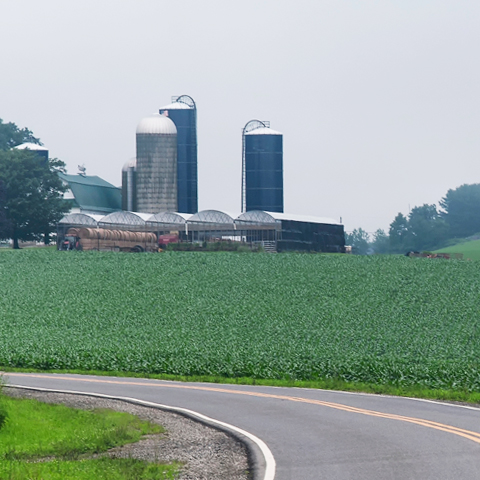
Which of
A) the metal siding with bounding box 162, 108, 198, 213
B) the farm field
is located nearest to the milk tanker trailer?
the farm field

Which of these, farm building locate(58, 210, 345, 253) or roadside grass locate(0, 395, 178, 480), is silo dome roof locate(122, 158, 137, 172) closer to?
farm building locate(58, 210, 345, 253)

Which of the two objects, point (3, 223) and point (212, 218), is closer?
point (212, 218)

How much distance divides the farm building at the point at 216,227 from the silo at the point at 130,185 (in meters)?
10.2

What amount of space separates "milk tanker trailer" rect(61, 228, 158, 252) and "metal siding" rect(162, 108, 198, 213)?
53.2ft

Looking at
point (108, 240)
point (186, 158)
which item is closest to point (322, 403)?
point (108, 240)

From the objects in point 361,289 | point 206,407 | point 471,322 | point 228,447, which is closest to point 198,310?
point 361,289

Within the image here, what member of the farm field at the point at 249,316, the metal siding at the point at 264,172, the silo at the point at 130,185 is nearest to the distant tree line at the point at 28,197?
the silo at the point at 130,185

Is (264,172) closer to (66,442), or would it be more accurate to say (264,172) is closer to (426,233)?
(426,233)

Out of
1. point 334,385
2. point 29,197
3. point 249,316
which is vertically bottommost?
point 334,385

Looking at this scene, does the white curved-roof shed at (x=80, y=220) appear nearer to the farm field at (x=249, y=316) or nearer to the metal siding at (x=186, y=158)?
the metal siding at (x=186, y=158)

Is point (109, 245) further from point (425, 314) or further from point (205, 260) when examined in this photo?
point (425, 314)

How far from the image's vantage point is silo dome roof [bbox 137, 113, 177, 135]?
344 feet

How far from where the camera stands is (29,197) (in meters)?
103

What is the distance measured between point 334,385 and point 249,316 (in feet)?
63.7
